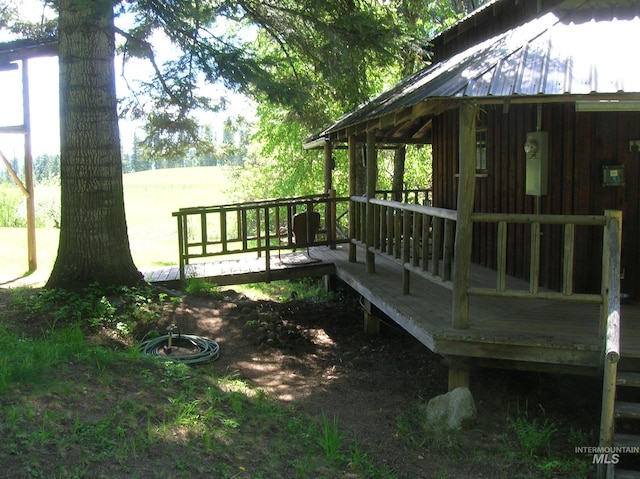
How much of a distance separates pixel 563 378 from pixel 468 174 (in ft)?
8.86

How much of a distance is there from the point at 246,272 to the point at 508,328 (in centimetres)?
562

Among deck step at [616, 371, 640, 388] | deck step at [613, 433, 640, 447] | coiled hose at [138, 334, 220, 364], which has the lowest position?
deck step at [613, 433, 640, 447]

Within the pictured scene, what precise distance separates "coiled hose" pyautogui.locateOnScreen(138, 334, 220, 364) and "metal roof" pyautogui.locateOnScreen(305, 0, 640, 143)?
349 centimetres

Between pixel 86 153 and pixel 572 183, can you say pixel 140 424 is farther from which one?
pixel 572 183

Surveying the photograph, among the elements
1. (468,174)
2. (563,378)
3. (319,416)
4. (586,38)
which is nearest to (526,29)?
(586,38)

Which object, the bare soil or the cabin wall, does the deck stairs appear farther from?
the cabin wall

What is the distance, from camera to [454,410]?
18.5 feet

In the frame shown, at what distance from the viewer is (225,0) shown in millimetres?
9906

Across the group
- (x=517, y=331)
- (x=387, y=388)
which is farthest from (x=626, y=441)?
(x=387, y=388)

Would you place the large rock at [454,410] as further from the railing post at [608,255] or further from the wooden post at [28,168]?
the wooden post at [28,168]

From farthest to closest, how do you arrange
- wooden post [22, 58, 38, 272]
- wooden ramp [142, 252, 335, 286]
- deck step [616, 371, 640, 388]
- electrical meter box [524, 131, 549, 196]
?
wooden post [22, 58, 38, 272], wooden ramp [142, 252, 335, 286], electrical meter box [524, 131, 549, 196], deck step [616, 371, 640, 388]

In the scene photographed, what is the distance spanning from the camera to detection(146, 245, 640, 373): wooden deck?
5457mm

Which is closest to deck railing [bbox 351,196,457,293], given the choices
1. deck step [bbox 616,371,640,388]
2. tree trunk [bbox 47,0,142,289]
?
deck step [bbox 616,371,640,388]

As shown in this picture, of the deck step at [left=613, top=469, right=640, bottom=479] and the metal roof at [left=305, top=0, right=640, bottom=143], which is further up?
the metal roof at [left=305, top=0, right=640, bottom=143]
